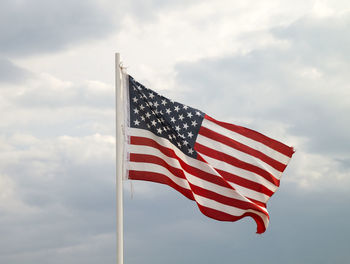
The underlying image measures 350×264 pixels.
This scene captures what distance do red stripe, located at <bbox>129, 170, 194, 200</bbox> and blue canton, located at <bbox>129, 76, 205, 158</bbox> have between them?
3.60ft

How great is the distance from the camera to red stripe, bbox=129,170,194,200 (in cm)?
1925

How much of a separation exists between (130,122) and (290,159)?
5445 millimetres

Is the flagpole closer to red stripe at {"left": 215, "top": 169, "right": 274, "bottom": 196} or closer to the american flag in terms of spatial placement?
the american flag

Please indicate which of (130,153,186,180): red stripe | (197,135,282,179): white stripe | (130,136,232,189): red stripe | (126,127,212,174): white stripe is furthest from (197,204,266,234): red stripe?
(197,135,282,179): white stripe

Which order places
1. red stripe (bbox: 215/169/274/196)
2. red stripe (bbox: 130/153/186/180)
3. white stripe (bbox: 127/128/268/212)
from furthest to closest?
1. red stripe (bbox: 215/169/274/196)
2. white stripe (bbox: 127/128/268/212)
3. red stripe (bbox: 130/153/186/180)

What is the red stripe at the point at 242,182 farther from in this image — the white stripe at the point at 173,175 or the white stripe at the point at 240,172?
the white stripe at the point at 173,175

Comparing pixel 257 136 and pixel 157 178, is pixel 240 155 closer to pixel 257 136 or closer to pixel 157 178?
pixel 257 136

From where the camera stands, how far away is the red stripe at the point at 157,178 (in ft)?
63.2

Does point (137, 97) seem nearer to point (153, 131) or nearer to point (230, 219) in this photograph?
point (153, 131)

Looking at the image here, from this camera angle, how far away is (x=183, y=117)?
20172 mm

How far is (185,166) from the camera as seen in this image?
19938mm

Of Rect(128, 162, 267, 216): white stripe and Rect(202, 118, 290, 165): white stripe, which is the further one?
Rect(202, 118, 290, 165): white stripe

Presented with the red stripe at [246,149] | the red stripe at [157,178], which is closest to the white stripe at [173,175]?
the red stripe at [157,178]

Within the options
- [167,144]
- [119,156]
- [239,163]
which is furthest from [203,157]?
[119,156]
